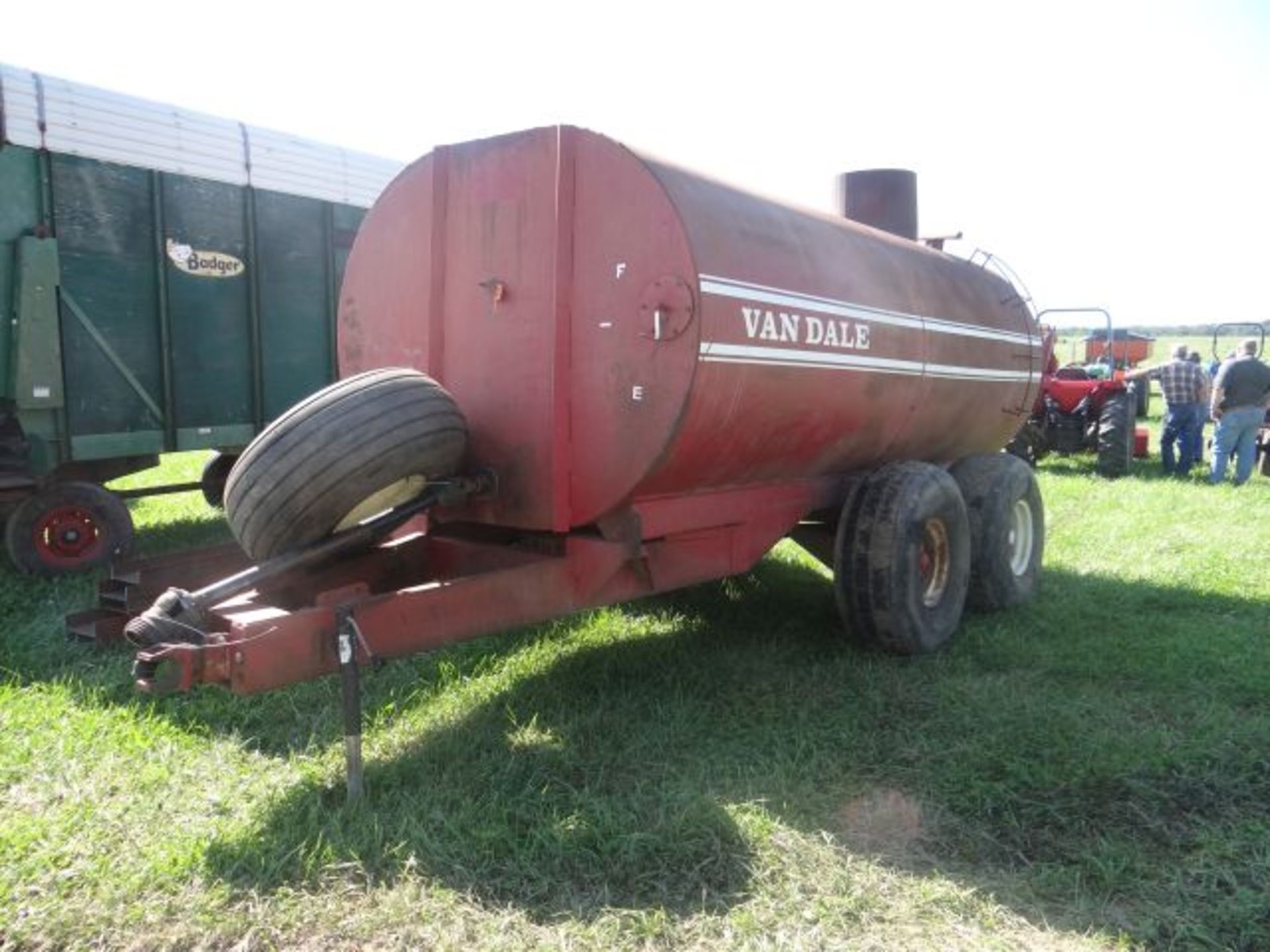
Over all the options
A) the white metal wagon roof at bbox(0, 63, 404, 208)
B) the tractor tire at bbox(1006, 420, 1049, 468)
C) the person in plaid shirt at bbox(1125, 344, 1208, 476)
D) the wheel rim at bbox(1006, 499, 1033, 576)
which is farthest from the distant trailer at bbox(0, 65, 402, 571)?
the person in plaid shirt at bbox(1125, 344, 1208, 476)

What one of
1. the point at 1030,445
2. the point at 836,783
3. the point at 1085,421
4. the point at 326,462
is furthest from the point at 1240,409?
the point at 326,462

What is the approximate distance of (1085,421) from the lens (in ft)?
46.2

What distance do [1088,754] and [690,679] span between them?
174 centimetres

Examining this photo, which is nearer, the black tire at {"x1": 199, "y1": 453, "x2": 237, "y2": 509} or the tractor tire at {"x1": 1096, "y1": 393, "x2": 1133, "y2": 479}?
the black tire at {"x1": 199, "y1": 453, "x2": 237, "y2": 509}

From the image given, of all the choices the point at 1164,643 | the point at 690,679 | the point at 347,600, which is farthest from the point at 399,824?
the point at 1164,643

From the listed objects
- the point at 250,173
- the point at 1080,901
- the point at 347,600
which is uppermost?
the point at 250,173

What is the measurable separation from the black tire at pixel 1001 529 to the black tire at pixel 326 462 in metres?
3.39

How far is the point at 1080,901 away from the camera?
118 inches

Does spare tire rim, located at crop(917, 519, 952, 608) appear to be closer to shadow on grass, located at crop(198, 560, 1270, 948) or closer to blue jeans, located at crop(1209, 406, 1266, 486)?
shadow on grass, located at crop(198, 560, 1270, 948)

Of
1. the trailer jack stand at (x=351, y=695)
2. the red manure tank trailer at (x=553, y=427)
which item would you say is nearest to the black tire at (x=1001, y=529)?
the red manure tank trailer at (x=553, y=427)

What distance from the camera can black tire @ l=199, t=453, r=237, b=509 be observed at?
8.70 metres

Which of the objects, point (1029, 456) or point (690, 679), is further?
point (1029, 456)

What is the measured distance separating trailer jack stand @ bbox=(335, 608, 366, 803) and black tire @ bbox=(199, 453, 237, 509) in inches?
231

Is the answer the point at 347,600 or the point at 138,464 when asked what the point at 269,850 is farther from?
the point at 138,464
